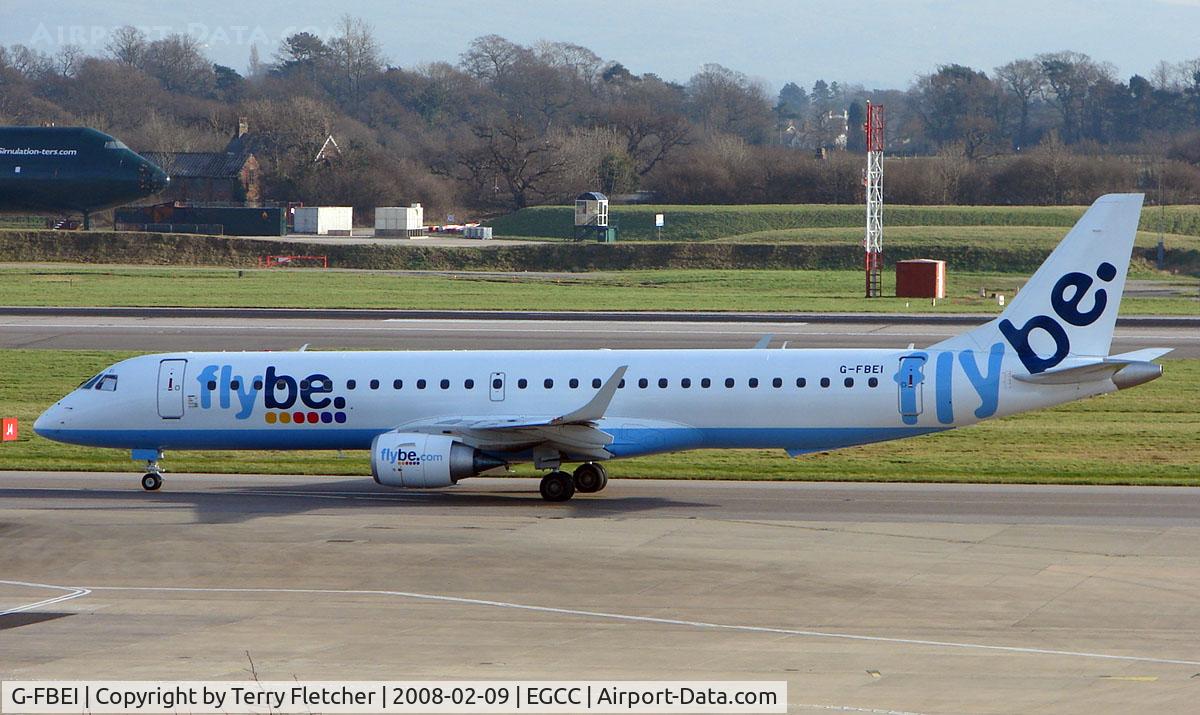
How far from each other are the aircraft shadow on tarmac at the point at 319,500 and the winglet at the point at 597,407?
72.0 inches

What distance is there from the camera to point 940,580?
22094 mm

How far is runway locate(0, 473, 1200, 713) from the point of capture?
57.0 feet

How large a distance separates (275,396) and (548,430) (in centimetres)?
666

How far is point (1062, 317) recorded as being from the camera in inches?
1143

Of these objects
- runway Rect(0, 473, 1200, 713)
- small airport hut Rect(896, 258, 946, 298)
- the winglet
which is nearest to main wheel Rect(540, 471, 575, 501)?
runway Rect(0, 473, 1200, 713)

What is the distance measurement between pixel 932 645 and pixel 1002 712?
2.93 meters

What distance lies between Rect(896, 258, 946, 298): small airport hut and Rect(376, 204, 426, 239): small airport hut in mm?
55069

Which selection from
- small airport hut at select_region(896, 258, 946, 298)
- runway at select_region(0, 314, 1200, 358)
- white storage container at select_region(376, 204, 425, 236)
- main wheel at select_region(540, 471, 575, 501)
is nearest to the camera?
main wheel at select_region(540, 471, 575, 501)

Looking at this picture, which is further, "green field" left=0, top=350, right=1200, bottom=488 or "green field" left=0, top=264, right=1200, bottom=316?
"green field" left=0, top=264, right=1200, bottom=316

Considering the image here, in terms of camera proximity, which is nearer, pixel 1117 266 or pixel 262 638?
pixel 262 638

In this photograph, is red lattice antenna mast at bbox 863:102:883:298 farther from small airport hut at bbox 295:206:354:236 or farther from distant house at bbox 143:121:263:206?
distant house at bbox 143:121:263:206

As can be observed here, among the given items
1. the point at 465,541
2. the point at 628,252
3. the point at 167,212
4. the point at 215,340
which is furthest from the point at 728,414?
the point at 167,212

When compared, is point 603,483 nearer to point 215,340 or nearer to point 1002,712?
point 1002,712

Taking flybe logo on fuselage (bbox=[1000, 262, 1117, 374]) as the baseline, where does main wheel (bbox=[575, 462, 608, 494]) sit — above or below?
below
